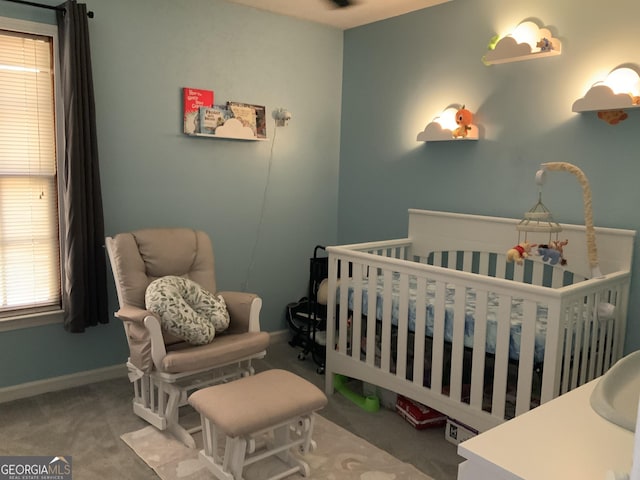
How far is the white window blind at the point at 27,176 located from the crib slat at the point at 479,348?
2.24 metres

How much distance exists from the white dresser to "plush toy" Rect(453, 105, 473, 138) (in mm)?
2367

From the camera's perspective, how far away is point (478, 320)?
2.36 metres

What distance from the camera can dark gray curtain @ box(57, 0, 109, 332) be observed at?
2.77 m

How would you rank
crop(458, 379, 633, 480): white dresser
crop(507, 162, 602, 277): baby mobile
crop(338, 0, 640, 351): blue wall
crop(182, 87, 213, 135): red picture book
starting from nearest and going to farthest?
crop(458, 379, 633, 480): white dresser
crop(507, 162, 602, 277): baby mobile
crop(338, 0, 640, 351): blue wall
crop(182, 87, 213, 135): red picture book

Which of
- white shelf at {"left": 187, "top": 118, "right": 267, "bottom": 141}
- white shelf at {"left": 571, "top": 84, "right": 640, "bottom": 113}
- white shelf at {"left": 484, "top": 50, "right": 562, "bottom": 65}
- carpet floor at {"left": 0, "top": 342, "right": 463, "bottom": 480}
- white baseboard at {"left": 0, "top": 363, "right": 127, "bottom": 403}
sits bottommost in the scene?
carpet floor at {"left": 0, "top": 342, "right": 463, "bottom": 480}

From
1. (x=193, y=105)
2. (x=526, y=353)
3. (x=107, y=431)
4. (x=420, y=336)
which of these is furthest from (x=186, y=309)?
(x=526, y=353)

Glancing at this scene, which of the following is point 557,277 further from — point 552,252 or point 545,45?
point 545,45

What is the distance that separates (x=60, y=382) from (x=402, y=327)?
1.93 metres

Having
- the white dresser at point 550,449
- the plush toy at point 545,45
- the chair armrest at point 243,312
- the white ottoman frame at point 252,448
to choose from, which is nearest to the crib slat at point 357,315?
the chair armrest at point 243,312

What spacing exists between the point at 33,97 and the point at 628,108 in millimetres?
2966

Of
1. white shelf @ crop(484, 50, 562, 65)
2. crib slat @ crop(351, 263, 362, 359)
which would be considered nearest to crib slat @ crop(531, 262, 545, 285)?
crib slat @ crop(351, 263, 362, 359)

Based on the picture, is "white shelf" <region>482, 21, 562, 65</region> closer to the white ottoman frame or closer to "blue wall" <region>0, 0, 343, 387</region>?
"blue wall" <region>0, 0, 343, 387</region>

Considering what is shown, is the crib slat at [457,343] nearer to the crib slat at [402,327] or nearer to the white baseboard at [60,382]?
the crib slat at [402,327]

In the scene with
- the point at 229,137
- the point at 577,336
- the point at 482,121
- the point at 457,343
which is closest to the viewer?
the point at 577,336
